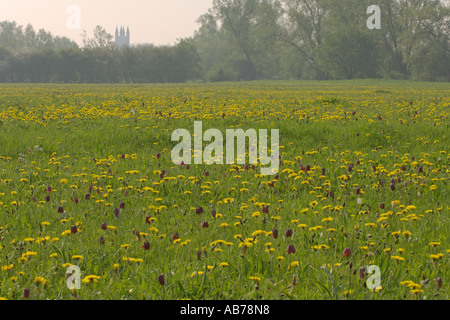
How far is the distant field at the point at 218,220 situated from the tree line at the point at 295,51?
237 feet

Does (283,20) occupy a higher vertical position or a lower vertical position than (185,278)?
higher

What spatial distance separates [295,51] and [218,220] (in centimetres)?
8948

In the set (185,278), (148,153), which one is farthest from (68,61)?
(185,278)

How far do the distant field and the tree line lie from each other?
7219cm

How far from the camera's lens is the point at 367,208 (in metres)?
5.46

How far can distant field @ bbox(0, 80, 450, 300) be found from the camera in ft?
11.3

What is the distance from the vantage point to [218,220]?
509 centimetres

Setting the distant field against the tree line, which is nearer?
the distant field

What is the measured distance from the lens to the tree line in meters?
75.1

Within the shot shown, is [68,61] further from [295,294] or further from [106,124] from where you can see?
[295,294]

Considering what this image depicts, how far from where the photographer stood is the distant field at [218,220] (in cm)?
345

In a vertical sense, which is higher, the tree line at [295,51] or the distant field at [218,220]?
the tree line at [295,51]

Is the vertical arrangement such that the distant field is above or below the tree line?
below
